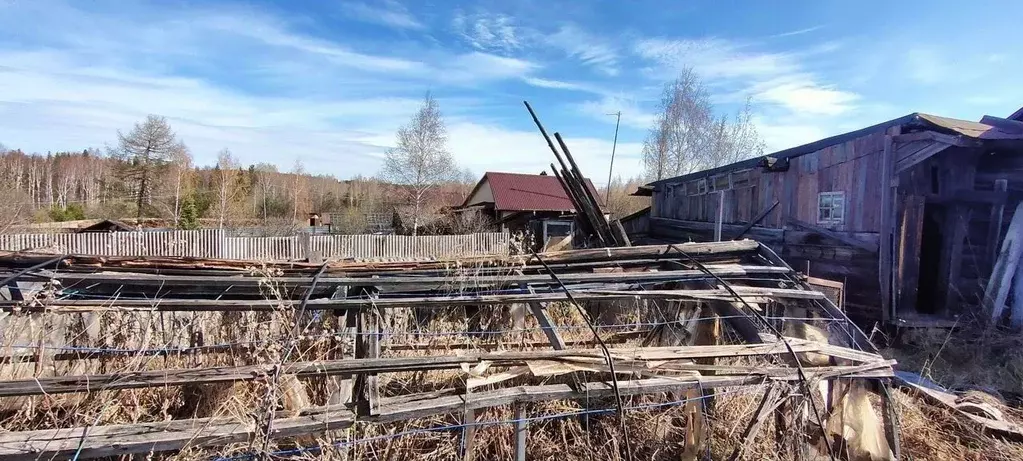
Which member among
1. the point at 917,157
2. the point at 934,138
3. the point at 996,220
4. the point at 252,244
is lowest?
the point at 252,244

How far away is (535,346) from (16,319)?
4124 millimetres

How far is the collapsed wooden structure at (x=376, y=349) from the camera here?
100 inches

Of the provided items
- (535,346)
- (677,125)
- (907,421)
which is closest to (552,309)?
(535,346)

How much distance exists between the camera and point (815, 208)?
1001cm

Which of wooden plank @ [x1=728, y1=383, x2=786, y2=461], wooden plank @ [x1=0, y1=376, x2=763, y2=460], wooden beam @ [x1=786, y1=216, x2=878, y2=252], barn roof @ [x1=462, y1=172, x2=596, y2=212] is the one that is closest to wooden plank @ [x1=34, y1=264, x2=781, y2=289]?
wooden plank @ [x1=0, y1=376, x2=763, y2=460]

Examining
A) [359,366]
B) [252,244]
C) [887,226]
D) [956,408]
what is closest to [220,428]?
[359,366]

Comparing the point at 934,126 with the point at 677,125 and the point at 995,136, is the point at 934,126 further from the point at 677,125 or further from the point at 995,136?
the point at 677,125

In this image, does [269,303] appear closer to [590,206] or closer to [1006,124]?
[590,206]

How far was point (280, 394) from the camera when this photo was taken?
8.86ft

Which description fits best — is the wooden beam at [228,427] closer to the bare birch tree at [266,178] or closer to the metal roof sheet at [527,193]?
the metal roof sheet at [527,193]

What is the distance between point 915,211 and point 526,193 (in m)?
18.6

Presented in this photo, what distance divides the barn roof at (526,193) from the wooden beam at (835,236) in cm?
1307

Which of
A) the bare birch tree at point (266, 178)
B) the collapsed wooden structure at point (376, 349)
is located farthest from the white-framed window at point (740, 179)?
the bare birch tree at point (266, 178)

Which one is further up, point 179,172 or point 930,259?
point 179,172
